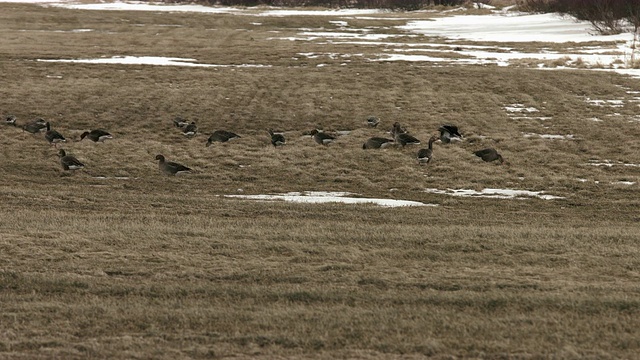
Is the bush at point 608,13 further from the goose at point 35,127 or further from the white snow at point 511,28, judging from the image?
the goose at point 35,127

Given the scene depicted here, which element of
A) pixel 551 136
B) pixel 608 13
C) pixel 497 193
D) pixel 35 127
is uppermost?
pixel 608 13

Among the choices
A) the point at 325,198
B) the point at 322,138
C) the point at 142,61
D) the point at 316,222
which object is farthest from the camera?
the point at 142,61

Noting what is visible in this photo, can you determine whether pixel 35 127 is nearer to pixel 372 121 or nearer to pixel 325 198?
pixel 372 121

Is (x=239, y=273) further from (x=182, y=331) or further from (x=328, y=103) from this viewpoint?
(x=328, y=103)

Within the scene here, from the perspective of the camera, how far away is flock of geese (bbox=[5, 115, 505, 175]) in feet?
56.8

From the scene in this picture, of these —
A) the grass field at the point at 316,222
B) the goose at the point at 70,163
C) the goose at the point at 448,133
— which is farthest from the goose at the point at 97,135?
the goose at the point at 448,133

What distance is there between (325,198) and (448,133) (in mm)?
5231

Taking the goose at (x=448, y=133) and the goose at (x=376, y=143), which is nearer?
the goose at (x=376, y=143)

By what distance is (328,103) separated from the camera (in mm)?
23750

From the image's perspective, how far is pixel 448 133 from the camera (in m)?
19.2

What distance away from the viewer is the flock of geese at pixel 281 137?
17.3 m

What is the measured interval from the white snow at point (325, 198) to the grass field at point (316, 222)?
400 mm

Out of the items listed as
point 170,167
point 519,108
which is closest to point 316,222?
point 170,167

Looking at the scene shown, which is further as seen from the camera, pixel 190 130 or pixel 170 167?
pixel 190 130
